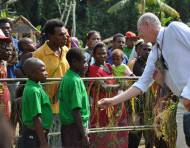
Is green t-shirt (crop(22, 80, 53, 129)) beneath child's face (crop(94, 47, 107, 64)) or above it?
beneath

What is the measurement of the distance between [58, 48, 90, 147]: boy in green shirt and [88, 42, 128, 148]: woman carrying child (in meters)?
0.97

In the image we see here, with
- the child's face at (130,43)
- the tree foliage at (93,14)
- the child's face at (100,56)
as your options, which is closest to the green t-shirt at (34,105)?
the child's face at (100,56)

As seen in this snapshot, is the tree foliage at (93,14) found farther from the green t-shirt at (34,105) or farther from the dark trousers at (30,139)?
the dark trousers at (30,139)

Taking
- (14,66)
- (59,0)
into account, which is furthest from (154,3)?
(14,66)

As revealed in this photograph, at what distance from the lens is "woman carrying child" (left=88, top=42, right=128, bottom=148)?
273 inches

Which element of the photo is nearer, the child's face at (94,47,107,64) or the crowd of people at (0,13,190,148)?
the crowd of people at (0,13,190,148)

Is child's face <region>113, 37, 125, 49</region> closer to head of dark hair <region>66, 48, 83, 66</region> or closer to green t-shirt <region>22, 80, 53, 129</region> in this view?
head of dark hair <region>66, 48, 83, 66</region>

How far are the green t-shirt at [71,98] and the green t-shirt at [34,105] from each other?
218 millimetres

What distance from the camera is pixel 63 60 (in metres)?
6.46

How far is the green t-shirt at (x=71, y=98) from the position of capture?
18.6 ft

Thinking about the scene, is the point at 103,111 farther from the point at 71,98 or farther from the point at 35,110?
the point at 35,110

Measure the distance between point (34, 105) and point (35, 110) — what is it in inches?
2.1

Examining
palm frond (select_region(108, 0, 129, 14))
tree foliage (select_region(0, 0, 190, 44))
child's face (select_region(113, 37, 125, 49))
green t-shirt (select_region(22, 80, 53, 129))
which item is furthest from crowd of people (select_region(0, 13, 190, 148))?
tree foliage (select_region(0, 0, 190, 44))

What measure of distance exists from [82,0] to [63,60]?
41.9m
